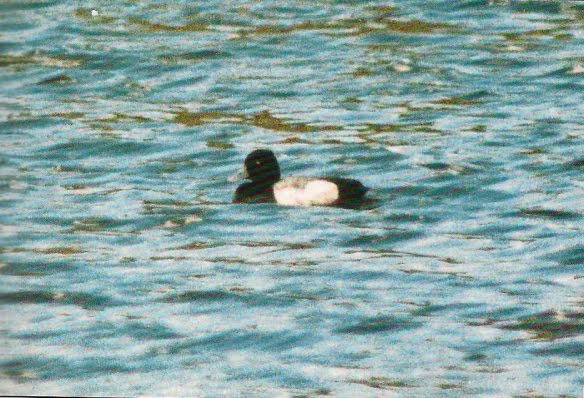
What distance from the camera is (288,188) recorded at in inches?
379

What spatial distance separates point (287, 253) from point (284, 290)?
100 cm

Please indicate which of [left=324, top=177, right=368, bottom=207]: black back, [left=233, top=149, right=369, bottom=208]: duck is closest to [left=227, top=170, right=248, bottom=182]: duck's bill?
[left=233, top=149, right=369, bottom=208]: duck

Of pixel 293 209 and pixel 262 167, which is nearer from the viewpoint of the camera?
pixel 293 209

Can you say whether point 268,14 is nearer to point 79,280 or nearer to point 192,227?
point 192,227

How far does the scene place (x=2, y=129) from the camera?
1255 mm

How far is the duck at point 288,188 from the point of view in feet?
30.6

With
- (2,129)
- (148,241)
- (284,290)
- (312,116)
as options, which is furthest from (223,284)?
(2,129)

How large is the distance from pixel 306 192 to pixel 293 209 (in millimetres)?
203

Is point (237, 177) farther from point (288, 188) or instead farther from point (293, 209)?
point (293, 209)

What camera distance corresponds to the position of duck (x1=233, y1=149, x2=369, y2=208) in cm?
933

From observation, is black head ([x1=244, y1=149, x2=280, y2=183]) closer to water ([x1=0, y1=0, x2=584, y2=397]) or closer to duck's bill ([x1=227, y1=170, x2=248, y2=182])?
duck's bill ([x1=227, y1=170, x2=248, y2=182])

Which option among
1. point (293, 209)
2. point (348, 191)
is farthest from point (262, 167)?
point (348, 191)

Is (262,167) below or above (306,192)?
above

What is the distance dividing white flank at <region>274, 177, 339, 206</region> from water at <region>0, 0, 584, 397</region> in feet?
0.37
